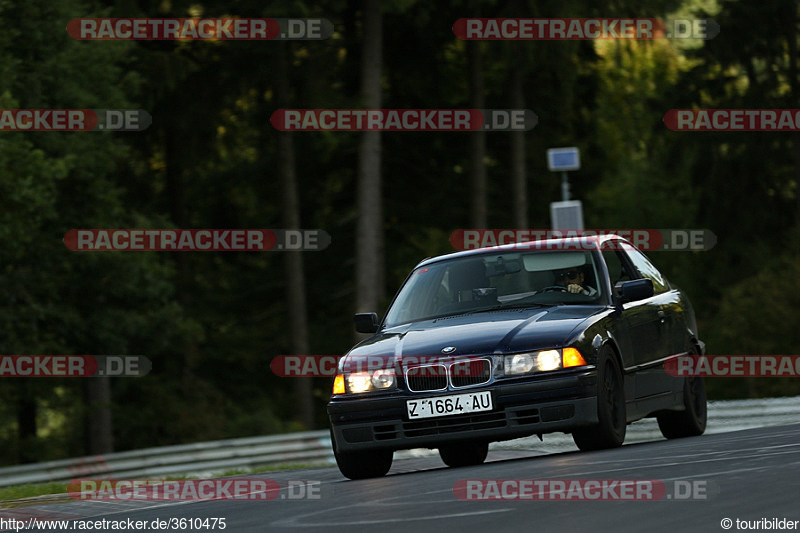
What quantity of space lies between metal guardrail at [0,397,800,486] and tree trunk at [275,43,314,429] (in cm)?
893

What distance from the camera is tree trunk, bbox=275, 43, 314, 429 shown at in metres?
32.3

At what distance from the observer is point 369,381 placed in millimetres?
10383

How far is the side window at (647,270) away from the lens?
41.6 feet

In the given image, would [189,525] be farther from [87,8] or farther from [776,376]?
[776,376]

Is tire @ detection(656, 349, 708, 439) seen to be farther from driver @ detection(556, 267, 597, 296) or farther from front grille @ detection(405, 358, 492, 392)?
front grille @ detection(405, 358, 492, 392)

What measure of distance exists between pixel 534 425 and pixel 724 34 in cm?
3194

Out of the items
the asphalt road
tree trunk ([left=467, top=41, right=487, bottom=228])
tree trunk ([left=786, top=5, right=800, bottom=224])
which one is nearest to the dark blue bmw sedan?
the asphalt road

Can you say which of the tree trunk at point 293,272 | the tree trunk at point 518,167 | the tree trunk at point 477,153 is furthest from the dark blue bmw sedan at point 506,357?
the tree trunk at point 518,167

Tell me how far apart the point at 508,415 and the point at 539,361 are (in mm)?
417

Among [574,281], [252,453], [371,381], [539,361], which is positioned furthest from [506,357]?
[252,453]

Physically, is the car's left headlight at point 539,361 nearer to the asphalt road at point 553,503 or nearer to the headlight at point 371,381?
the asphalt road at point 553,503

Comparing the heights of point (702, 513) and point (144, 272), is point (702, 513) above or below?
below

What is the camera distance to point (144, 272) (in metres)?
31.1

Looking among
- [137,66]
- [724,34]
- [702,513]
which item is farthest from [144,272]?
[702,513]
